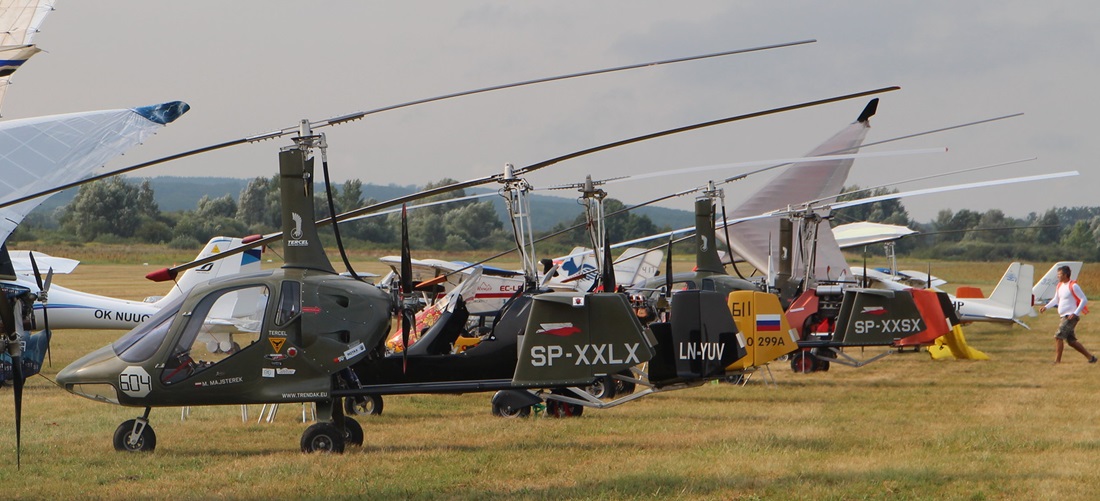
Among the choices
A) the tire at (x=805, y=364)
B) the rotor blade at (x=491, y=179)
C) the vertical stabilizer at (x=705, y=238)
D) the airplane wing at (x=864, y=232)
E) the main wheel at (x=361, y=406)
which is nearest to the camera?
the rotor blade at (x=491, y=179)

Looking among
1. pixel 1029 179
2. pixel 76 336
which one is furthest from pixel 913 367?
pixel 76 336

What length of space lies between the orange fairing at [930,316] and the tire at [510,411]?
230 inches

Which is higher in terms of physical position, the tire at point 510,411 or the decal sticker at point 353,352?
the decal sticker at point 353,352

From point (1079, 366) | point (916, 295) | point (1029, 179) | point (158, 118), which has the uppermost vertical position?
point (158, 118)

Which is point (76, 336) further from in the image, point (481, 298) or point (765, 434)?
point (765, 434)

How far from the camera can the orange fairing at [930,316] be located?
14.7m

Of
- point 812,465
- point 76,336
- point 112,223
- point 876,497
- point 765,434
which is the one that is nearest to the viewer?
point 876,497

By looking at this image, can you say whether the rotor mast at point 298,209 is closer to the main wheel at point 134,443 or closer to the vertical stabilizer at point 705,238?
the main wheel at point 134,443

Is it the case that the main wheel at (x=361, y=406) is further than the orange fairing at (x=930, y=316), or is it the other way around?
the orange fairing at (x=930, y=316)

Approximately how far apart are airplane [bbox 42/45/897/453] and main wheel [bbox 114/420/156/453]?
1.87ft

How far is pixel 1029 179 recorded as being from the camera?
10781 mm

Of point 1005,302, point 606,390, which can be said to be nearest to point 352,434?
point 606,390

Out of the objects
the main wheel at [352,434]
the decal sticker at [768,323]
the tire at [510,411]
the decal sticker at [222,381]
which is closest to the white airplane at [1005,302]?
the decal sticker at [768,323]

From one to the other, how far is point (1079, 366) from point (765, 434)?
969 centimetres
